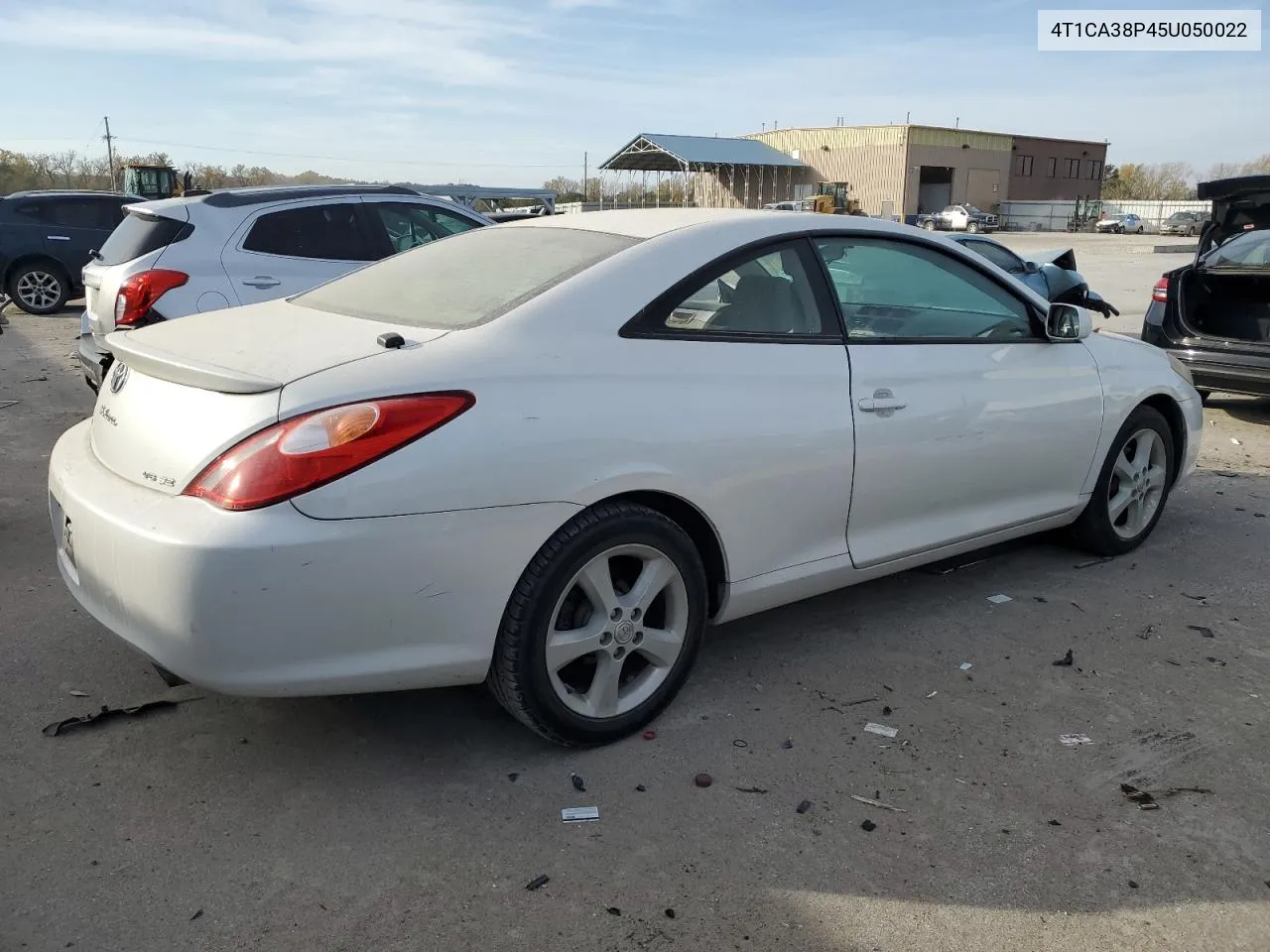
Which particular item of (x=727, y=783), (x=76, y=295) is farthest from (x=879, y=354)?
(x=76, y=295)

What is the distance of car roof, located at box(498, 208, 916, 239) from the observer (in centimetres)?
347

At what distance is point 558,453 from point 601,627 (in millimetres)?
554

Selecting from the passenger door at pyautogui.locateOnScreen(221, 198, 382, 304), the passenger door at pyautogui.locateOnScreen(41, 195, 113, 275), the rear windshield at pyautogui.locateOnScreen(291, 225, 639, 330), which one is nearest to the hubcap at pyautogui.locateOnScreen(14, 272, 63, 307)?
the passenger door at pyautogui.locateOnScreen(41, 195, 113, 275)

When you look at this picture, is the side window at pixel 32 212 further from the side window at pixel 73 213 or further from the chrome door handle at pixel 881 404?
the chrome door handle at pixel 881 404

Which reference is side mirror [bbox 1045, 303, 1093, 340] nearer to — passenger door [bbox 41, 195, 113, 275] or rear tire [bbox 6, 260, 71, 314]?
passenger door [bbox 41, 195, 113, 275]

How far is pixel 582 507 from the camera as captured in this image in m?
2.85

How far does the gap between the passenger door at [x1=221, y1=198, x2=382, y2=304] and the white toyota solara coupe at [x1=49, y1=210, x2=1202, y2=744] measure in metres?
3.62

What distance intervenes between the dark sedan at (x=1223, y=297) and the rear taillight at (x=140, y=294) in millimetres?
7245

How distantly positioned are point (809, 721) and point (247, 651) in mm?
1718

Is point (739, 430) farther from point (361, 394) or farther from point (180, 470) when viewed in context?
point (180, 470)

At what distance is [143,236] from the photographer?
7098 millimetres

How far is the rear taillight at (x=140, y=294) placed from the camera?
668 cm

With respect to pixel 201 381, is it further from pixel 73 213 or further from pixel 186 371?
pixel 73 213

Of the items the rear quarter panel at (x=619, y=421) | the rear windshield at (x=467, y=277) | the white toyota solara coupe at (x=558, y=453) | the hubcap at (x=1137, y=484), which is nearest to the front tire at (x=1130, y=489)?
the hubcap at (x=1137, y=484)
